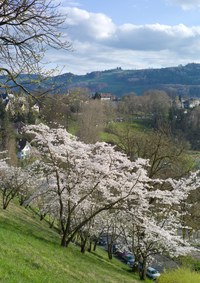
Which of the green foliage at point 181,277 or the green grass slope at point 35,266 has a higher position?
the green grass slope at point 35,266

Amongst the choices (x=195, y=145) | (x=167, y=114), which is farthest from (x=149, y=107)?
(x=195, y=145)

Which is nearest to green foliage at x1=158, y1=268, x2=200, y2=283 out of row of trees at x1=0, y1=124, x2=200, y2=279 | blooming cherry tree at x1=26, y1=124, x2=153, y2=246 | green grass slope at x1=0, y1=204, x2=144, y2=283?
row of trees at x1=0, y1=124, x2=200, y2=279

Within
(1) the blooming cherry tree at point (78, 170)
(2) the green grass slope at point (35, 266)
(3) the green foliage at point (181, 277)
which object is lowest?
(3) the green foliage at point (181, 277)

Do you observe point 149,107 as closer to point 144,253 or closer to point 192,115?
point 192,115

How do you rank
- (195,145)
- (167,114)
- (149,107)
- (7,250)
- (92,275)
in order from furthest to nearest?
(149,107), (167,114), (195,145), (92,275), (7,250)

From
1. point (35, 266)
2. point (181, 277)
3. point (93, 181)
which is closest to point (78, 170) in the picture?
point (93, 181)

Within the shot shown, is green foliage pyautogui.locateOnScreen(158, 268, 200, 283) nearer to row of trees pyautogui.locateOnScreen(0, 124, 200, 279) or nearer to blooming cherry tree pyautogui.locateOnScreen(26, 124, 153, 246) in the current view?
row of trees pyautogui.locateOnScreen(0, 124, 200, 279)

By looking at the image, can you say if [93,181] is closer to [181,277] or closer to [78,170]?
[78,170]

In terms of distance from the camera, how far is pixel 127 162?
65.1 ft

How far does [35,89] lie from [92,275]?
27.9ft

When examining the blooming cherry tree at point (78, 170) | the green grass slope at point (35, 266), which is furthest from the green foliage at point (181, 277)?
the green grass slope at point (35, 266)

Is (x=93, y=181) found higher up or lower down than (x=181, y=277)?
higher up

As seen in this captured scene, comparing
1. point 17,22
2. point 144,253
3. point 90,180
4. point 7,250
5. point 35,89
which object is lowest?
point 144,253

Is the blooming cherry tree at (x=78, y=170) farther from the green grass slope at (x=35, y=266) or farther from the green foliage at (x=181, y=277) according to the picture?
the green foliage at (x=181, y=277)
